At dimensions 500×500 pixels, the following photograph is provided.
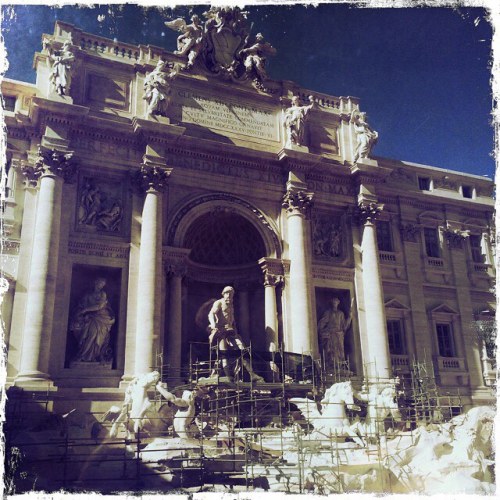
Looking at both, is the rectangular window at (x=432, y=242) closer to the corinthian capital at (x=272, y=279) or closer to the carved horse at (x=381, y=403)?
the corinthian capital at (x=272, y=279)

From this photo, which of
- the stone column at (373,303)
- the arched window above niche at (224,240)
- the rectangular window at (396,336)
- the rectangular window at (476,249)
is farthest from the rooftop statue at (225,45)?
the rectangular window at (476,249)

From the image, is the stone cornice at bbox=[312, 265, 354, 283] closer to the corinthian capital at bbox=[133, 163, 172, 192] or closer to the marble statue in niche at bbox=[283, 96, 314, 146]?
the marble statue in niche at bbox=[283, 96, 314, 146]

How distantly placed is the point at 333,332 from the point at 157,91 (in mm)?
13940

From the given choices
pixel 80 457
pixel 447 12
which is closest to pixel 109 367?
pixel 80 457

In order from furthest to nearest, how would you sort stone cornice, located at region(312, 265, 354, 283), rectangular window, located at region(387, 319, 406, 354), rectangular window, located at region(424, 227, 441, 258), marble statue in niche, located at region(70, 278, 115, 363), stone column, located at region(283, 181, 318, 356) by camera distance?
rectangular window, located at region(424, 227, 441, 258)
rectangular window, located at region(387, 319, 406, 354)
stone cornice, located at region(312, 265, 354, 283)
stone column, located at region(283, 181, 318, 356)
marble statue in niche, located at region(70, 278, 115, 363)

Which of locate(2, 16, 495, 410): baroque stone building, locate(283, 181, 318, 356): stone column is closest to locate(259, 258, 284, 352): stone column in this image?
locate(2, 16, 495, 410): baroque stone building

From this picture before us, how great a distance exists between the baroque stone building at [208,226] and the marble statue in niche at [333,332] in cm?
19

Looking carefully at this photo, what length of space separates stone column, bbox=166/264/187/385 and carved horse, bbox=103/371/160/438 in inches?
136

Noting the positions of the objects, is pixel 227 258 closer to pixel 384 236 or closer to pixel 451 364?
pixel 384 236

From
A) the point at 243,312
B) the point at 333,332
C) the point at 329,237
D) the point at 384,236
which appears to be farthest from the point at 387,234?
the point at 243,312

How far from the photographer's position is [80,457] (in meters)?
17.8

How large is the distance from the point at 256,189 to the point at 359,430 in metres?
13.0

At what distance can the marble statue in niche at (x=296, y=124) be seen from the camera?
2895cm

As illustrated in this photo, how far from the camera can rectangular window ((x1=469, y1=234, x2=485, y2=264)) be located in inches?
1346
